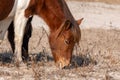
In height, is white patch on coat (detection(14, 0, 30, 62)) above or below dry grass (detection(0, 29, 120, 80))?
above

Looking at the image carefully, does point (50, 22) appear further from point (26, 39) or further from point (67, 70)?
point (67, 70)

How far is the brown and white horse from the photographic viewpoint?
30.8 feet

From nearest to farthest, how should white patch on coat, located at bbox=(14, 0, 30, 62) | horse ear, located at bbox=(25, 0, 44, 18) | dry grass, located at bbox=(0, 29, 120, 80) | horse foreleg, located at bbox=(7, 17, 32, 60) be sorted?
A: dry grass, located at bbox=(0, 29, 120, 80)
white patch on coat, located at bbox=(14, 0, 30, 62)
horse ear, located at bbox=(25, 0, 44, 18)
horse foreleg, located at bbox=(7, 17, 32, 60)

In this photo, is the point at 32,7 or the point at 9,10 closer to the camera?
the point at 9,10

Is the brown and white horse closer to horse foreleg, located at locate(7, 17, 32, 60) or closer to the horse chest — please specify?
the horse chest

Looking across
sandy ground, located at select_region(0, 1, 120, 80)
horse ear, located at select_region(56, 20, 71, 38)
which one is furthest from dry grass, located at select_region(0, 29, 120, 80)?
horse ear, located at select_region(56, 20, 71, 38)

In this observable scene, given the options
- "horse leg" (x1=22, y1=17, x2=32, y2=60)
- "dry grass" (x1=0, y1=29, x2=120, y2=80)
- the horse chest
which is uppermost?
the horse chest

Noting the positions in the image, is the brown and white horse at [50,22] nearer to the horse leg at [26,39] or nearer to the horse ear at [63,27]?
the horse ear at [63,27]

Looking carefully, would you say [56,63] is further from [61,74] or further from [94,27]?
[94,27]

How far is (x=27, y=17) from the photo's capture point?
31.7 feet

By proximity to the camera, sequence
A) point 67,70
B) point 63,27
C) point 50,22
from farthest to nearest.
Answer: point 50,22 → point 63,27 → point 67,70

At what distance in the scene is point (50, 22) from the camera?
32.1 ft

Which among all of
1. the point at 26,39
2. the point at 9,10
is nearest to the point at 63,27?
the point at 9,10

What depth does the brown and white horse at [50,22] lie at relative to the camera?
938cm
